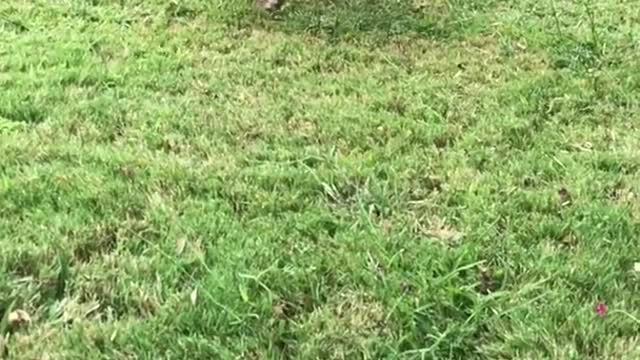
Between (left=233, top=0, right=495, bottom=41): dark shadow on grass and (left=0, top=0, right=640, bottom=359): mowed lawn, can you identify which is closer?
(left=0, top=0, right=640, bottom=359): mowed lawn

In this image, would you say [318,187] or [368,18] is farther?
[368,18]

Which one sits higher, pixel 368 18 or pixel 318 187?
pixel 318 187

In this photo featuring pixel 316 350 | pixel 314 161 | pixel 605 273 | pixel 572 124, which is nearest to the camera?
pixel 316 350

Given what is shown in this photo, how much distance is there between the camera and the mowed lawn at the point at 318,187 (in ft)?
9.14

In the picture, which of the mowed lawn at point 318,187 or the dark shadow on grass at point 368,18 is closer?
the mowed lawn at point 318,187

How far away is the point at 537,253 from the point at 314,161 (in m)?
1.02

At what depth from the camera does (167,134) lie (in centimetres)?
405

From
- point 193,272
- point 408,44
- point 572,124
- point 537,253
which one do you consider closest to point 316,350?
point 193,272

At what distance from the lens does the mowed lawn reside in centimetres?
279

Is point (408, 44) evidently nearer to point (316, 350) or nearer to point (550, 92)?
point (550, 92)

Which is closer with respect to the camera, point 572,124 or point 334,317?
point 334,317

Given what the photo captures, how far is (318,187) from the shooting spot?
3615 mm

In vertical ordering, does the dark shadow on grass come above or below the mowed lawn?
below

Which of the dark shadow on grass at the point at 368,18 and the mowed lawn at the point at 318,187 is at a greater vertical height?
the mowed lawn at the point at 318,187
